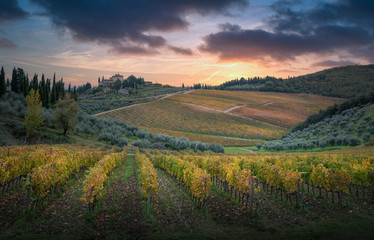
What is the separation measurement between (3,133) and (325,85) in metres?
205

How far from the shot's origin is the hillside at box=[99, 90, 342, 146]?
84062 millimetres

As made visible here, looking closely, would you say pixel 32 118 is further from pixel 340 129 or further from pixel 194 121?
pixel 340 129

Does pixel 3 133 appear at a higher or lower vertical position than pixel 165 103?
lower

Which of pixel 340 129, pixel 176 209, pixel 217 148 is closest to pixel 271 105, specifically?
pixel 340 129

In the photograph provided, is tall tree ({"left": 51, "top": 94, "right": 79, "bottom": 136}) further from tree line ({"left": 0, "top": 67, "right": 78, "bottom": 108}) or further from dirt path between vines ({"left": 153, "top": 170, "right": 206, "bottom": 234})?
dirt path between vines ({"left": 153, "top": 170, "right": 206, "bottom": 234})

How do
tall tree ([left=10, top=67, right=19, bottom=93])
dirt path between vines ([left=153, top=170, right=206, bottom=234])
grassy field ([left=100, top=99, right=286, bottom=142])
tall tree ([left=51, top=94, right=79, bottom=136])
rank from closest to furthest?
dirt path between vines ([left=153, top=170, right=206, bottom=234]), tall tree ([left=51, top=94, right=79, bottom=136]), tall tree ([left=10, top=67, right=19, bottom=93]), grassy field ([left=100, top=99, right=286, bottom=142])

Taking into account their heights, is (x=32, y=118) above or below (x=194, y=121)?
above

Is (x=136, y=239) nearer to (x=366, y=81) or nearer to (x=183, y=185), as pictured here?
(x=183, y=185)

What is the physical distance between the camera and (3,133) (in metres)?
44.0

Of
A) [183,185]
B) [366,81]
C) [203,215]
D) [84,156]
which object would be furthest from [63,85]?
[366,81]

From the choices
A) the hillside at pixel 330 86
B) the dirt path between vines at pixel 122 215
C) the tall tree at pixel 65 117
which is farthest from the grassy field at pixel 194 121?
the hillside at pixel 330 86

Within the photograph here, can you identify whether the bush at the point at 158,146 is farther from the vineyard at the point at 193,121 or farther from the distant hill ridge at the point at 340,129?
the distant hill ridge at the point at 340,129

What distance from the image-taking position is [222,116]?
103625mm

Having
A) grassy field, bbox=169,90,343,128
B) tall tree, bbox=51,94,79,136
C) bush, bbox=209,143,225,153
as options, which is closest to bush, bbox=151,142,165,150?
bush, bbox=209,143,225,153
